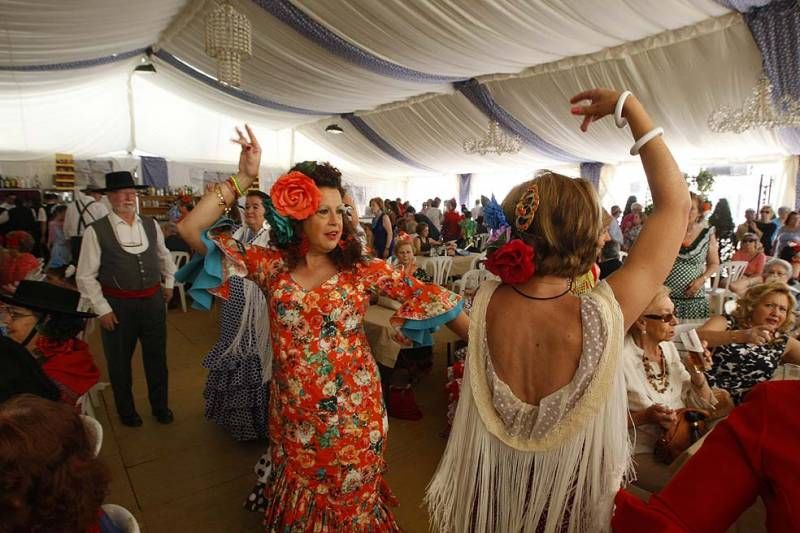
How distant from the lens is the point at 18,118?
388 inches

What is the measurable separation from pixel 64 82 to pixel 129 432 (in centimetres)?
898

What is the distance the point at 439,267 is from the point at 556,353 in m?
5.55

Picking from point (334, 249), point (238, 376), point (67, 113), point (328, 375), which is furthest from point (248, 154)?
point (67, 113)

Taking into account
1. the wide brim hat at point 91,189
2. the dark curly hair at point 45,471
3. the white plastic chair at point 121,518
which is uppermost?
the wide brim hat at point 91,189

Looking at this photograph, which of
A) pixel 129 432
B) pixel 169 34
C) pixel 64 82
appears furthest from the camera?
pixel 64 82

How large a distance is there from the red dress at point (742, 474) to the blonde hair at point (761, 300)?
2480 mm

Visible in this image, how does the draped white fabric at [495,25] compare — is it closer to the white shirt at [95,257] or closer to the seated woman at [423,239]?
the seated woman at [423,239]

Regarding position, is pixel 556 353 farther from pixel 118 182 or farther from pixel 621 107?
pixel 118 182

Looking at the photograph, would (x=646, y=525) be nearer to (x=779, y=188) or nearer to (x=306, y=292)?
(x=306, y=292)

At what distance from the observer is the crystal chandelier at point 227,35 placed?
4250 mm

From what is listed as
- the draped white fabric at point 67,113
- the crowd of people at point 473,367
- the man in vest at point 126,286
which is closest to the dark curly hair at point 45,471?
the crowd of people at point 473,367

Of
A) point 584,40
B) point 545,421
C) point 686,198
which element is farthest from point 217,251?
point 584,40

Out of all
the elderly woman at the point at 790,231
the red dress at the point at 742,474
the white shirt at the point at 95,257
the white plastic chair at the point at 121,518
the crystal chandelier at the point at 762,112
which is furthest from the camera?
the elderly woman at the point at 790,231

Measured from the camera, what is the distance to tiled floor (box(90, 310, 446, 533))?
2.35m
